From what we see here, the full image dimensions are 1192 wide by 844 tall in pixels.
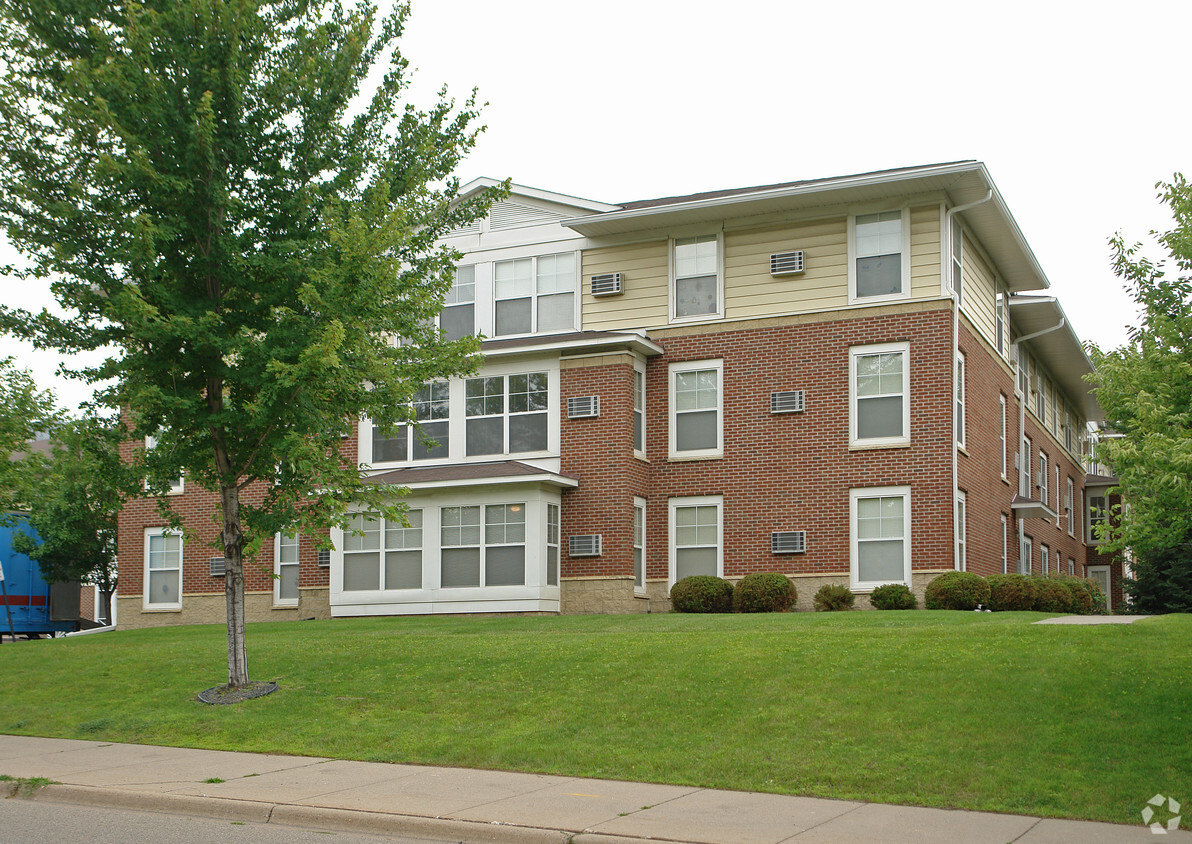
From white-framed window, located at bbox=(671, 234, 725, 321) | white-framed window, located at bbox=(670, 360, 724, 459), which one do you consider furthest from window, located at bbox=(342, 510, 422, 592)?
white-framed window, located at bbox=(671, 234, 725, 321)

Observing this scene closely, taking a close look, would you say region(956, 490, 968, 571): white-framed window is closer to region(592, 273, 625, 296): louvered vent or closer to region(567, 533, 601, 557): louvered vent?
region(567, 533, 601, 557): louvered vent

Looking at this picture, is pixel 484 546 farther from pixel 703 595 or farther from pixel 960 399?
pixel 960 399

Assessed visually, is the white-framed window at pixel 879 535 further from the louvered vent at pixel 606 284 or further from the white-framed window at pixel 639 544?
the louvered vent at pixel 606 284

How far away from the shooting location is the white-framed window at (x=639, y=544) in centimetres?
2405

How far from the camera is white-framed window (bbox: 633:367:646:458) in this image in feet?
80.3

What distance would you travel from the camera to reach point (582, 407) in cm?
2420

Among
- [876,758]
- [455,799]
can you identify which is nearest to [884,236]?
[876,758]

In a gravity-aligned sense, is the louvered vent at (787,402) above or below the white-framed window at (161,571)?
above

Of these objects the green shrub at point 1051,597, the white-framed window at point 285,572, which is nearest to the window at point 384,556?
the white-framed window at point 285,572

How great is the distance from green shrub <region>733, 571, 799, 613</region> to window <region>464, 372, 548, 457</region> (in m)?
5.31

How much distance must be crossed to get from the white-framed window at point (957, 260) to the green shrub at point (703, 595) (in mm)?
7334

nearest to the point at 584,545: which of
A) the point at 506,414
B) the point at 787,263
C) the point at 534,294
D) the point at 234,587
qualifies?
the point at 506,414

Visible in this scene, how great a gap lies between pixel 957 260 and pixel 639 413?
7167mm

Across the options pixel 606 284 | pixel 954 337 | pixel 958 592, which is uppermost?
pixel 606 284
